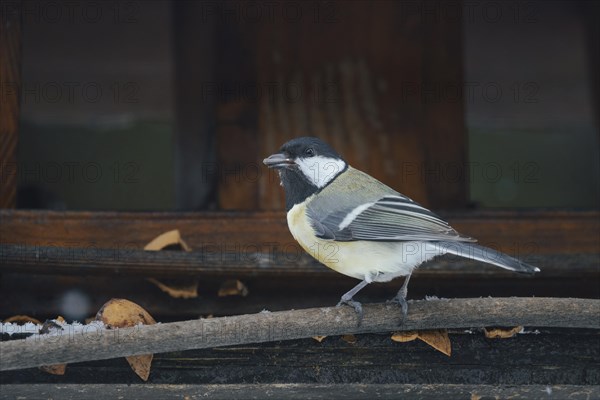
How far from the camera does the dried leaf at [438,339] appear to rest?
2.11 m

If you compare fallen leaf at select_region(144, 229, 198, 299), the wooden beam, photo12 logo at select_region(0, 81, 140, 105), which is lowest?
fallen leaf at select_region(144, 229, 198, 299)

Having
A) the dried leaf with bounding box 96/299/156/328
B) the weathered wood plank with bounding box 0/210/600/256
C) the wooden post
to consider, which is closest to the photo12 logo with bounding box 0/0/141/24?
the wooden post

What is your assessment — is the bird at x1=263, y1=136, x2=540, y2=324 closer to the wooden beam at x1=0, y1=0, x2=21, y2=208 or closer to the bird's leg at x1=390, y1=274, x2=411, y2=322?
the bird's leg at x1=390, y1=274, x2=411, y2=322

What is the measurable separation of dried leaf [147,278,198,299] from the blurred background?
0.50 meters

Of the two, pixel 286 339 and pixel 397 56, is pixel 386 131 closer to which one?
pixel 397 56

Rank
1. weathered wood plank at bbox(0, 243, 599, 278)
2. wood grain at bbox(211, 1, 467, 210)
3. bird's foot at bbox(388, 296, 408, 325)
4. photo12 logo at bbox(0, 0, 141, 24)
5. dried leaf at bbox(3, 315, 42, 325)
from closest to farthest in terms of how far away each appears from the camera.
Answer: bird's foot at bbox(388, 296, 408, 325), weathered wood plank at bbox(0, 243, 599, 278), dried leaf at bbox(3, 315, 42, 325), wood grain at bbox(211, 1, 467, 210), photo12 logo at bbox(0, 0, 141, 24)

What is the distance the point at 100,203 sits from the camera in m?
4.59

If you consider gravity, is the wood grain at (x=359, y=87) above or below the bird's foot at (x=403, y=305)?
above

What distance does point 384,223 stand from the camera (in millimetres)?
2564

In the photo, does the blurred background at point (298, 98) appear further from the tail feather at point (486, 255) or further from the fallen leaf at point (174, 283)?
the tail feather at point (486, 255)

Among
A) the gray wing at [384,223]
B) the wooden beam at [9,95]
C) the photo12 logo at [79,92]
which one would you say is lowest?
the gray wing at [384,223]

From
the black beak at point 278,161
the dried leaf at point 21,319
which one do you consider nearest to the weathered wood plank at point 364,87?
the black beak at point 278,161

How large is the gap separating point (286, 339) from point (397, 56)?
1322mm

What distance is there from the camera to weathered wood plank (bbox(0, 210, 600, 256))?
101 inches
